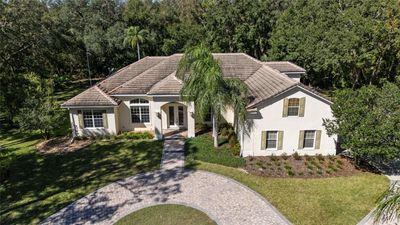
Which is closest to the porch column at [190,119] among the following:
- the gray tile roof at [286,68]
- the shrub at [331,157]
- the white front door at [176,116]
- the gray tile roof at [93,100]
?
the white front door at [176,116]

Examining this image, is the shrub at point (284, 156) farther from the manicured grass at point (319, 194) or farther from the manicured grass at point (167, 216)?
the manicured grass at point (167, 216)

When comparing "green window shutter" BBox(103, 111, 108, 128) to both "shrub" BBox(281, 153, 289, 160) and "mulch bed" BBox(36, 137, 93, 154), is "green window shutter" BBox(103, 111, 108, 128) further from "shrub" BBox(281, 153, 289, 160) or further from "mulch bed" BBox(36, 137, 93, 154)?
"shrub" BBox(281, 153, 289, 160)

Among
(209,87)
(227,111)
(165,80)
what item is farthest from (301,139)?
(165,80)

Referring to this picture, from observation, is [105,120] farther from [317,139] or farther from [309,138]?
[317,139]

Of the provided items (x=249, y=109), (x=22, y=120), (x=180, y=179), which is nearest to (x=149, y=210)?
(x=180, y=179)

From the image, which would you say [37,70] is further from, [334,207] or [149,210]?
[334,207]

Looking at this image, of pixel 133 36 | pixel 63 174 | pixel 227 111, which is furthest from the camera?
pixel 133 36

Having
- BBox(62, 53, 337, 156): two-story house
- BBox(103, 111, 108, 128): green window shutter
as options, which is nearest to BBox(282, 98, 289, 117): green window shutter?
BBox(62, 53, 337, 156): two-story house
